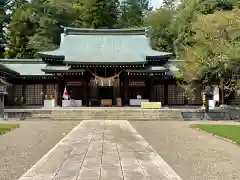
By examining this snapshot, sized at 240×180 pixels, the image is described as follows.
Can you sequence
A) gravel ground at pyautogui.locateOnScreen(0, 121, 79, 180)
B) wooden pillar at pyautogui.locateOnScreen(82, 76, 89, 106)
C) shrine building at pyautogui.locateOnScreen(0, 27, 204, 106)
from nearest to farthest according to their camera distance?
1. gravel ground at pyautogui.locateOnScreen(0, 121, 79, 180)
2. shrine building at pyautogui.locateOnScreen(0, 27, 204, 106)
3. wooden pillar at pyautogui.locateOnScreen(82, 76, 89, 106)

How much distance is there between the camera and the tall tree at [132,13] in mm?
69369

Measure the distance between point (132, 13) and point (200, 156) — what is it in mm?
69213

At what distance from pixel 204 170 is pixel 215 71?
1629 centimetres

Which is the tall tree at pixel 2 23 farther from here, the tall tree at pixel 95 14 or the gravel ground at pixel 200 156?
A: the gravel ground at pixel 200 156

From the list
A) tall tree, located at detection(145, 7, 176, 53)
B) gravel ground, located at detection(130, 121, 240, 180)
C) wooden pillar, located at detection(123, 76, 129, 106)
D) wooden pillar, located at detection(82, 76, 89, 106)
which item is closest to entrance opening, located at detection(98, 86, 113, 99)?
wooden pillar, located at detection(82, 76, 89, 106)

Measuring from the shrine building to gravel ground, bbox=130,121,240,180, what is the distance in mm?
17139

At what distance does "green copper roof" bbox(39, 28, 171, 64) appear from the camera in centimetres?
3036

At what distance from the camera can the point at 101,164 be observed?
26.0 feet

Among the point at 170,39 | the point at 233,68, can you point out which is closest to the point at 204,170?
the point at 233,68

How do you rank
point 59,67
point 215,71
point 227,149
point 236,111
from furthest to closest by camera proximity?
point 59,67 → point 236,111 → point 215,71 → point 227,149

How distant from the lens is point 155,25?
62.8 m

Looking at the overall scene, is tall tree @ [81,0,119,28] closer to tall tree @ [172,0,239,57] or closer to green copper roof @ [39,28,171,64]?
green copper roof @ [39,28,171,64]

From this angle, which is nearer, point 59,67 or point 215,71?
point 215,71

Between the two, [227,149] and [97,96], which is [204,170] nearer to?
[227,149]
